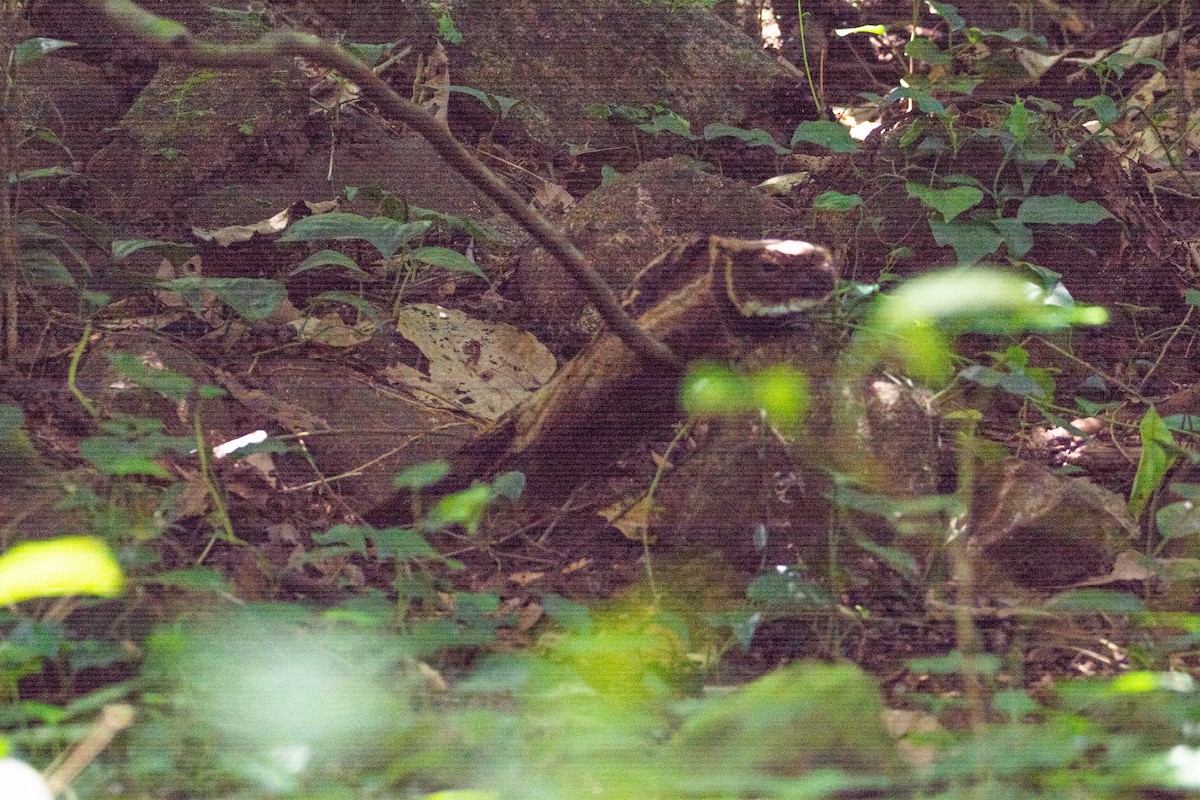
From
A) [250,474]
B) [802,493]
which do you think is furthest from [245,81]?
[802,493]

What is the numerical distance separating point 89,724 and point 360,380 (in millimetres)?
835

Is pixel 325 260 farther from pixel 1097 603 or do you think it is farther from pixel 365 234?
pixel 1097 603

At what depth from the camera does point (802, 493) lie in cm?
142

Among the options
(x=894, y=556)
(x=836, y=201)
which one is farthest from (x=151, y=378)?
(x=836, y=201)

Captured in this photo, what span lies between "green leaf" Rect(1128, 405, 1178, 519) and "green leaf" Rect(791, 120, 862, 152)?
84 centimetres

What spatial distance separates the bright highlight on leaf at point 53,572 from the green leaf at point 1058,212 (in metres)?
1.58

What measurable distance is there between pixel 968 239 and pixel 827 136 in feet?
1.14

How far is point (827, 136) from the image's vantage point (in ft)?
7.13

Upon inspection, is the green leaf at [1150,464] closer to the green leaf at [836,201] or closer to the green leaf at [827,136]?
the green leaf at [836,201]

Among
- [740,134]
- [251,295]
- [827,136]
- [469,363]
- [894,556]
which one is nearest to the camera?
[894,556]

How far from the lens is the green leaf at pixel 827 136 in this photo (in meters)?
2.17

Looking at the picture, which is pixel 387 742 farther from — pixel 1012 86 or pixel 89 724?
pixel 1012 86

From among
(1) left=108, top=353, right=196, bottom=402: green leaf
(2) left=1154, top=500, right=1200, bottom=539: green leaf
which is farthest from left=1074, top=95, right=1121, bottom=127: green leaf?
(1) left=108, top=353, right=196, bottom=402: green leaf

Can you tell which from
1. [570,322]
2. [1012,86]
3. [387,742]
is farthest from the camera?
[1012,86]
